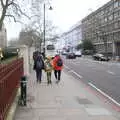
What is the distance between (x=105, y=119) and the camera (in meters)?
10.1

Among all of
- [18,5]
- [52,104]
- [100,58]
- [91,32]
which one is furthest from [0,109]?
[91,32]

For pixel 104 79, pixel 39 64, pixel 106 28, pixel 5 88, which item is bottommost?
pixel 104 79

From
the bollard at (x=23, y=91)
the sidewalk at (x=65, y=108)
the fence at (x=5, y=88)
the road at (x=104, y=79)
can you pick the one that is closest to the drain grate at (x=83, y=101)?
the sidewalk at (x=65, y=108)

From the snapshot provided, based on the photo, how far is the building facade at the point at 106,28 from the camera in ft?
350

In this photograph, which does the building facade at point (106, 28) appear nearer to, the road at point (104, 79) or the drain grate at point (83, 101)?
the road at point (104, 79)

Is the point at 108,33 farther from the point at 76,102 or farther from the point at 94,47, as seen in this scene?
the point at 76,102

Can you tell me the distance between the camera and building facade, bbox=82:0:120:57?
107 m

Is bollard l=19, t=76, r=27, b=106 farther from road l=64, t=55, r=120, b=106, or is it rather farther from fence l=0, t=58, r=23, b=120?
road l=64, t=55, r=120, b=106

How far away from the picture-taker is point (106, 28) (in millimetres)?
118438

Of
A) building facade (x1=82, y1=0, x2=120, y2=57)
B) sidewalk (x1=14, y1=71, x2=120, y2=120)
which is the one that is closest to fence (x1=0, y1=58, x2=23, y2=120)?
sidewalk (x1=14, y1=71, x2=120, y2=120)

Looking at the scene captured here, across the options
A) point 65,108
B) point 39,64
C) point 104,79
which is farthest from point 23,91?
point 104,79

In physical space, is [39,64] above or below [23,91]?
above

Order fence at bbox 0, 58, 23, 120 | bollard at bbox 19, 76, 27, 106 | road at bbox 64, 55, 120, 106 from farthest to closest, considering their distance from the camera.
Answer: road at bbox 64, 55, 120, 106, bollard at bbox 19, 76, 27, 106, fence at bbox 0, 58, 23, 120

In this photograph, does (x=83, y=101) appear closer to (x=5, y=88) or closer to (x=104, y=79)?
(x=5, y=88)
